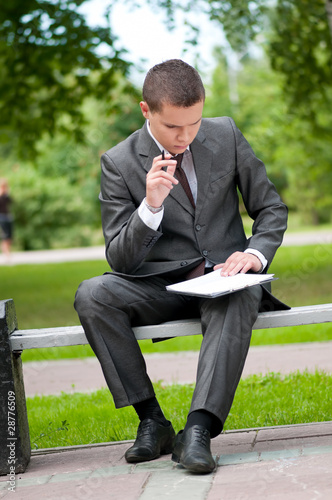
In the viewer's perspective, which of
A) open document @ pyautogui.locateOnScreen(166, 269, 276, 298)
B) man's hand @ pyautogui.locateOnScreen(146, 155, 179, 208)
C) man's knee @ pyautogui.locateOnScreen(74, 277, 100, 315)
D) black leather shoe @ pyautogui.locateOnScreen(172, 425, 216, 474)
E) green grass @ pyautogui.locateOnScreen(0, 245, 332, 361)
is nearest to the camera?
black leather shoe @ pyautogui.locateOnScreen(172, 425, 216, 474)

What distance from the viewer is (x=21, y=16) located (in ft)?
35.8

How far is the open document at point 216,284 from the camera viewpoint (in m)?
2.91

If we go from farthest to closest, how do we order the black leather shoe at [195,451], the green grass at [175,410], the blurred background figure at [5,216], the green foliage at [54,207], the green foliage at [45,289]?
the green foliage at [54,207] < the blurred background figure at [5,216] < the green foliage at [45,289] < the green grass at [175,410] < the black leather shoe at [195,451]

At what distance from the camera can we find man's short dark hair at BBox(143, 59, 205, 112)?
122 inches

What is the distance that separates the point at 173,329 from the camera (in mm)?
3213

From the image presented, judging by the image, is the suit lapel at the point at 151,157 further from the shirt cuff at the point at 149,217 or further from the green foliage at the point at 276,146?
the green foliage at the point at 276,146

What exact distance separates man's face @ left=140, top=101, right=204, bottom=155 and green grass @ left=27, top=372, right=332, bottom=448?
1494 mm

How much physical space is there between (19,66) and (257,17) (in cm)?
387

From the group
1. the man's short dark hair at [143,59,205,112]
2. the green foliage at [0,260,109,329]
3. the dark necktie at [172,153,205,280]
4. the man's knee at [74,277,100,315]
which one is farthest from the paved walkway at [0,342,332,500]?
the green foliage at [0,260,109,329]

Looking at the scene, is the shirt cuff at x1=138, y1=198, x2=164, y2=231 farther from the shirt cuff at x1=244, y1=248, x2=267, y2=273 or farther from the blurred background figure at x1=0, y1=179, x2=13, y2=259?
the blurred background figure at x1=0, y1=179, x2=13, y2=259

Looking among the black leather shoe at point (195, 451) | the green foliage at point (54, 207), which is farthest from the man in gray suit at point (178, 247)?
the green foliage at point (54, 207)

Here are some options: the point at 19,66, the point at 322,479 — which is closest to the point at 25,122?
the point at 19,66

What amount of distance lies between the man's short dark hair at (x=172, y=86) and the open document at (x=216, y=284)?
730 millimetres

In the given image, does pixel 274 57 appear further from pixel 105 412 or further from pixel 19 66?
pixel 105 412
